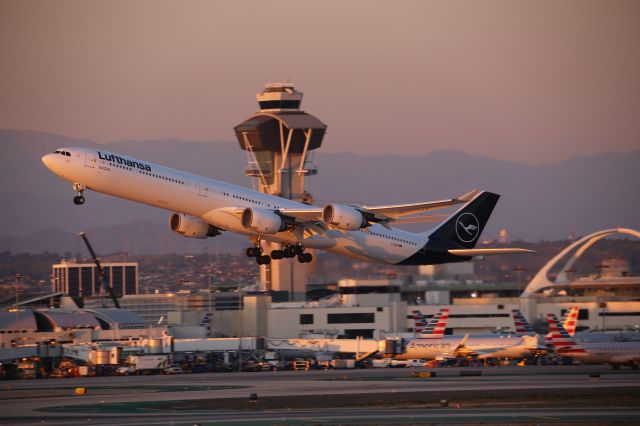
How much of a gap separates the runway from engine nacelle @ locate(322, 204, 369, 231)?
9.00 meters

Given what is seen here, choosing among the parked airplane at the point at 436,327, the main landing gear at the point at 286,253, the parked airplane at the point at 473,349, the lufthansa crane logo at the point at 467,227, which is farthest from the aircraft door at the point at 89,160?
the parked airplane at the point at 436,327

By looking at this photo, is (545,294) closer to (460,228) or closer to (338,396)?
(460,228)

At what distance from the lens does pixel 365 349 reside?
295 feet

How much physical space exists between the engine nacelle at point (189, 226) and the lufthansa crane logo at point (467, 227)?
1709cm

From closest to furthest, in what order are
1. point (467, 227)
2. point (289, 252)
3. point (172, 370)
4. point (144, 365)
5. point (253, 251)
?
point (289, 252) < point (253, 251) < point (467, 227) < point (144, 365) < point (172, 370)

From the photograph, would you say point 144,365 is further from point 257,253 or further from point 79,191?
point 79,191

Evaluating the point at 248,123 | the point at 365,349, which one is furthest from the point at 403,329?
the point at 248,123

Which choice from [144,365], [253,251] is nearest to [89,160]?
[253,251]

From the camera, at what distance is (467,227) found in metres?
73.8

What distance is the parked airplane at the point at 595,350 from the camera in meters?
72.6

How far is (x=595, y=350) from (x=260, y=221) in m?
26.9

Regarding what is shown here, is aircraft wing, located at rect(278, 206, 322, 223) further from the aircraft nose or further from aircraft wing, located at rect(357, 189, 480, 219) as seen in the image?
the aircraft nose

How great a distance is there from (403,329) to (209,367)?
111 feet

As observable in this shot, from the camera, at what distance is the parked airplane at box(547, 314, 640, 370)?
238ft
